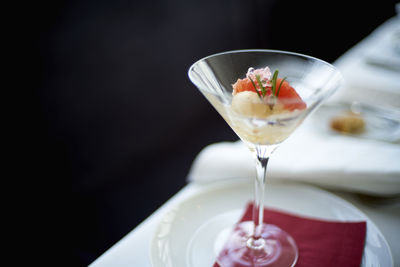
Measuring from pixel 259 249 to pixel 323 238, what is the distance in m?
0.12

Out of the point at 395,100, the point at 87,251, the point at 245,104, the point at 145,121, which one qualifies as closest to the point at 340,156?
the point at 245,104

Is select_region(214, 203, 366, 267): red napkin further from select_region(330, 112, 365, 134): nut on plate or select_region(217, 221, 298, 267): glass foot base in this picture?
select_region(330, 112, 365, 134): nut on plate

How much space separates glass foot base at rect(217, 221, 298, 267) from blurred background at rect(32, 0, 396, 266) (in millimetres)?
852

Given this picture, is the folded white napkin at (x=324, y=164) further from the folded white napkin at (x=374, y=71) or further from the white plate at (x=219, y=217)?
the folded white napkin at (x=374, y=71)

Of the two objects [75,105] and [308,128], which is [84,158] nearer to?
[75,105]

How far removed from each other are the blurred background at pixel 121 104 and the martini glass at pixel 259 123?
0.87 m

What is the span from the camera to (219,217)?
76 cm

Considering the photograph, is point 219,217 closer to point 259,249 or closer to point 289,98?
point 259,249

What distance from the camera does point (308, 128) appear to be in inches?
39.6

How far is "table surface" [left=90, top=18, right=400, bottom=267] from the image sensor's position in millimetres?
638

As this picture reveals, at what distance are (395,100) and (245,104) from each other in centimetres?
82

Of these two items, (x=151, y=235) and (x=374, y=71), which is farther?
(x=374, y=71)

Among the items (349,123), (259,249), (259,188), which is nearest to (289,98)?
(259,188)

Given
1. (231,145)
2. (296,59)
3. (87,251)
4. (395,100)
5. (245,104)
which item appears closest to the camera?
(245,104)
